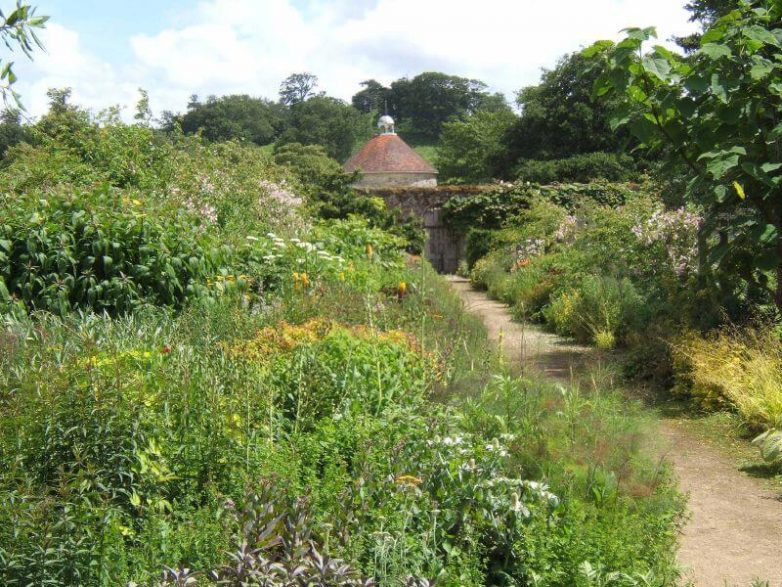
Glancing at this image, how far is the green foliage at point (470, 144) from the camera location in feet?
146

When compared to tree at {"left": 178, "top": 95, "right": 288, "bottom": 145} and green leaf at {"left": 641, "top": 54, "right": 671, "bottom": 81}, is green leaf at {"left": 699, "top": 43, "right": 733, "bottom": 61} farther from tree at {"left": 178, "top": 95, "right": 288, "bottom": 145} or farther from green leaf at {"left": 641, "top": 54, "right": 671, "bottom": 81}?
tree at {"left": 178, "top": 95, "right": 288, "bottom": 145}

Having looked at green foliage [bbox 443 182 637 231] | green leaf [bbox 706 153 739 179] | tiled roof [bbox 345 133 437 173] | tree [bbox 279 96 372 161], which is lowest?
green leaf [bbox 706 153 739 179]

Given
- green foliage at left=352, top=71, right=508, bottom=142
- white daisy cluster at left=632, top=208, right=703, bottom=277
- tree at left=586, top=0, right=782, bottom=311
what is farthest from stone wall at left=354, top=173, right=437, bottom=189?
green foliage at left=352, top=71, right=508, bottom=142

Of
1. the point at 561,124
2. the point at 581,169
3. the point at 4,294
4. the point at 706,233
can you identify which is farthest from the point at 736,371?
the point at 561,124

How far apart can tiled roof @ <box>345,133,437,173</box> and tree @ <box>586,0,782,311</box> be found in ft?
117

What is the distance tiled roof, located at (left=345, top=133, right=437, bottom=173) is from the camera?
41844 millimetres

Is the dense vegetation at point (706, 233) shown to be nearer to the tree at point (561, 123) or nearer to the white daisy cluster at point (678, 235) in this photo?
Answer: the white daisy cluster at point (678, 235)

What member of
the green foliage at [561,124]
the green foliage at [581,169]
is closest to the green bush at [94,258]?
the green foliage at [581,169]

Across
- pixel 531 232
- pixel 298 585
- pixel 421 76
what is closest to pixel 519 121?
pixel 531 232

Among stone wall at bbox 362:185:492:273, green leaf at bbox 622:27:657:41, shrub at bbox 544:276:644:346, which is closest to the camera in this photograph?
green leaf at bbox 622:27:657:41

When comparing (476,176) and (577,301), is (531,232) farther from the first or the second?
(476,176)

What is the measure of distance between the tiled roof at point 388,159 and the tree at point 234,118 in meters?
17.2

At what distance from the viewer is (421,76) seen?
303 feet

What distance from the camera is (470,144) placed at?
1842 inches
